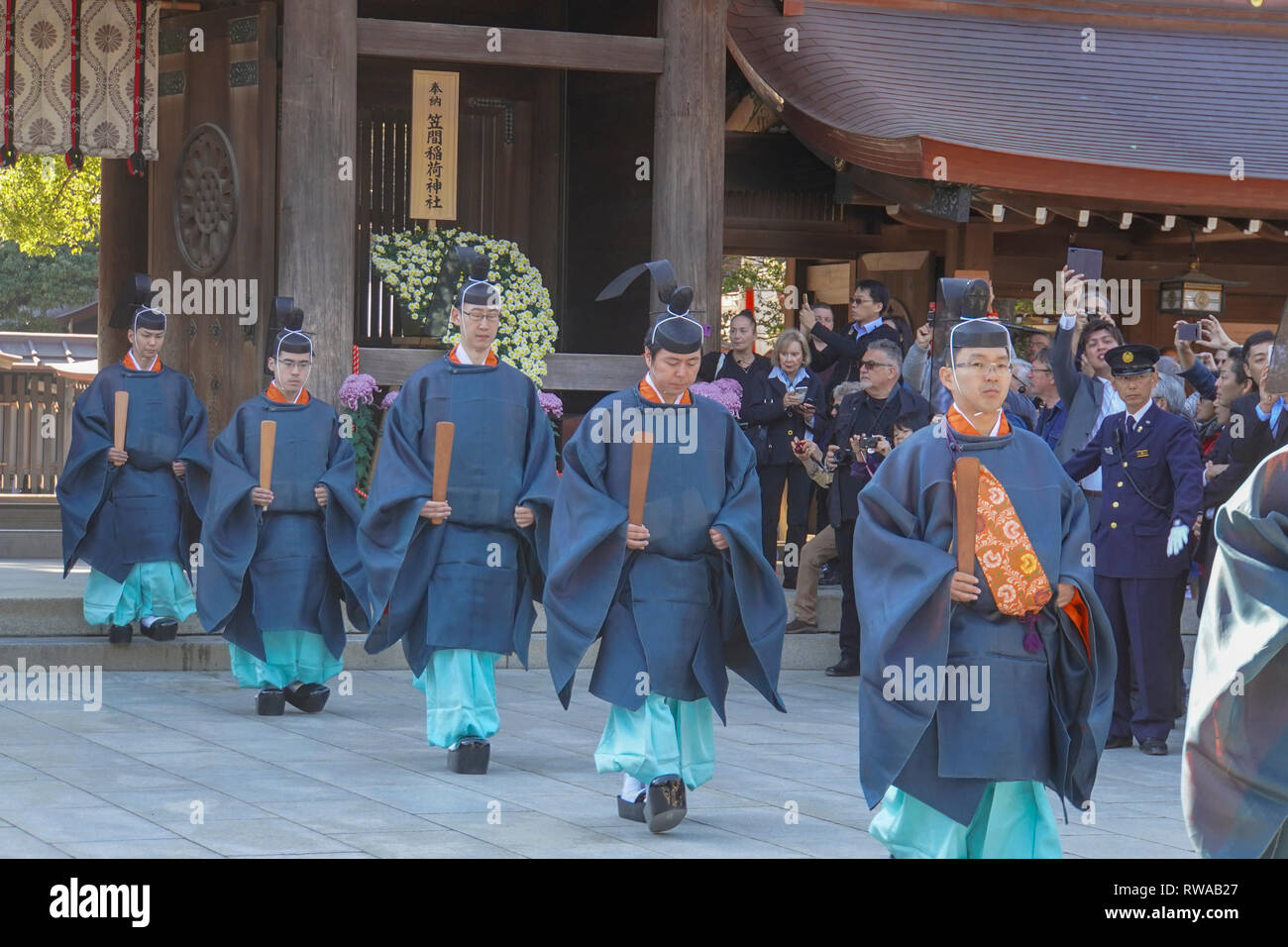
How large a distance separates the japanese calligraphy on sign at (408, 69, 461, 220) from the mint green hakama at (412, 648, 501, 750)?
5197mm

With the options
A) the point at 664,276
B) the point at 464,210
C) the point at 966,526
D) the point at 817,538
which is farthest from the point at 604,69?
the point at 966,526

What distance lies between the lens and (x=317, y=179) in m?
10.6

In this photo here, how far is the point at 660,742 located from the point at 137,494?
4.61 metres

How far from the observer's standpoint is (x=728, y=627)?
661cm

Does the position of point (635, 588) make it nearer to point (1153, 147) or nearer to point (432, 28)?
point (432, 28)

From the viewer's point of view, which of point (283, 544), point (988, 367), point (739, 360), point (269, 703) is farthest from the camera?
point (739, 360)

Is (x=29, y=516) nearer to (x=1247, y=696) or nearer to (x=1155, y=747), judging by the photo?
(x=1155, y=747)

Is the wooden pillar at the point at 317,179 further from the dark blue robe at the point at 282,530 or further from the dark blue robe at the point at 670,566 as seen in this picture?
the dark blue robe at the point at 670,566

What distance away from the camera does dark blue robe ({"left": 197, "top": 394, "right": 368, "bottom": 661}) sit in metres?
8.69

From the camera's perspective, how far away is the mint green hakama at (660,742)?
6305 mm

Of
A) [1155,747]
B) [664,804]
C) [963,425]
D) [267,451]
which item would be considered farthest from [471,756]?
[1155,747]

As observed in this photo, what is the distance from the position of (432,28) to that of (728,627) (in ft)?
19.0

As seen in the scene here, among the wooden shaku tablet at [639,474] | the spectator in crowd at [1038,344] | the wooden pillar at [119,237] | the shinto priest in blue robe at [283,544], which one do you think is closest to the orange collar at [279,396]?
the shinto priest in blue robe at [283,544]

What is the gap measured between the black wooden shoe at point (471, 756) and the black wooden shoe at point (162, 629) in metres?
3.24
